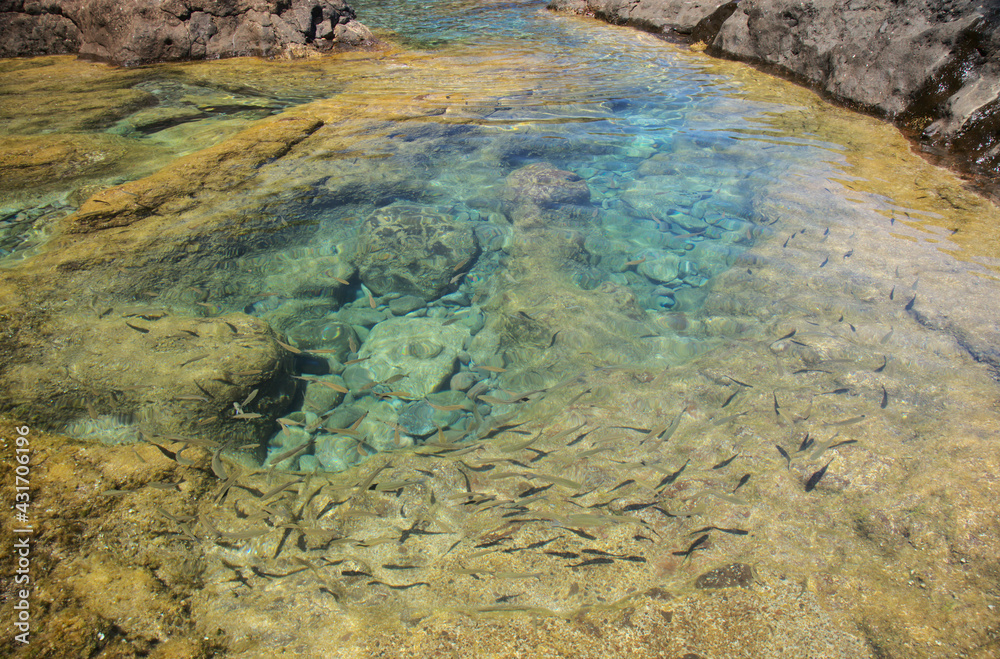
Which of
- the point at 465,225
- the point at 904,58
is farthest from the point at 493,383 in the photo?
the point at 904,58

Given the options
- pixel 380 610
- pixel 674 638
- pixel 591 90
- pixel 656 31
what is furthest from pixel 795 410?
pixel 656 31

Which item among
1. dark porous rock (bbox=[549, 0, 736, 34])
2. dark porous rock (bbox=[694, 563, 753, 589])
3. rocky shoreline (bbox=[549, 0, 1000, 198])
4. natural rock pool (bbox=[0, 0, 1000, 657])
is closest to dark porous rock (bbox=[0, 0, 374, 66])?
natural rock pool (bbox=[0, 0, 1000, 657])

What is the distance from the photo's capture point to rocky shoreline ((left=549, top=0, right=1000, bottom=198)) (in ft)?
20.2

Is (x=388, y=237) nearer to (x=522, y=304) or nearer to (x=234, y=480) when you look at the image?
(x=522, y=304)

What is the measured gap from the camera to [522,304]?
4.63 metres

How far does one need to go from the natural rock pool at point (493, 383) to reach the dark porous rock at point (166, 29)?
2.99m

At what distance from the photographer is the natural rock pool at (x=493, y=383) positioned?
225 centimetres

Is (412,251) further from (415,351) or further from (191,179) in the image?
(191,179)

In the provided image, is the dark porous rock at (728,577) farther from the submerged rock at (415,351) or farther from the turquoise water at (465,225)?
the submerged rock at (415,351)

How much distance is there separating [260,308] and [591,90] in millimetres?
6810

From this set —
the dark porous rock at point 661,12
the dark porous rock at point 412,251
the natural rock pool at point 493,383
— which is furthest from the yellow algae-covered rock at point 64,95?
the dark porous rock at point 661,12

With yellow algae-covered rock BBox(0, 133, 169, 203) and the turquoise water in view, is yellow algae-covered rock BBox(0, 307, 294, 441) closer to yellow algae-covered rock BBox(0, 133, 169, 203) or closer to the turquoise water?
the turquoise water

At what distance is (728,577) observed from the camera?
2.36m

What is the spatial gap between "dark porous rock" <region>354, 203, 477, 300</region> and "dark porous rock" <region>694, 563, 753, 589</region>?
10.9 feet
